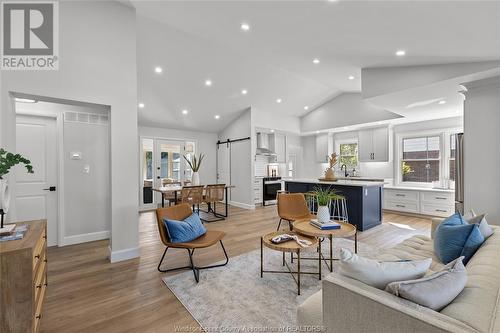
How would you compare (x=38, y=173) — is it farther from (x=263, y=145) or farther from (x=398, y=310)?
(x=263, y=145)

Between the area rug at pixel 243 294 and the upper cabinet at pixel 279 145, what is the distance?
5032 mm

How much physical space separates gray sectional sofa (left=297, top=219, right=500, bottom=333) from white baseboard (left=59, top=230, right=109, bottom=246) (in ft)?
12.7

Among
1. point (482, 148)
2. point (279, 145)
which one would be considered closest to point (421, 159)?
point (482, 148)

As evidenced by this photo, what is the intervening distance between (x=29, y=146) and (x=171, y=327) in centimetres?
350

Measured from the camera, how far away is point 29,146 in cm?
346

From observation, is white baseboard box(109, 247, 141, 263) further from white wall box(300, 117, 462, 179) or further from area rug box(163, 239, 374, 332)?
white wall box(300, 117, 462, 179)

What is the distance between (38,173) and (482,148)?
6.59 m

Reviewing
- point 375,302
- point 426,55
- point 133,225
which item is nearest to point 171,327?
point 375,302

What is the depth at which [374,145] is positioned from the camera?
21.9ft

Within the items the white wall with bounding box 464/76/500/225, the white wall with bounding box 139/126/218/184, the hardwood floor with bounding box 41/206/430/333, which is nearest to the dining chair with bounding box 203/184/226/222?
the hardwood floor with bounding box 41/206/430/333

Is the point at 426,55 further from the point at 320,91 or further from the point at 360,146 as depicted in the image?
the point at 360,146

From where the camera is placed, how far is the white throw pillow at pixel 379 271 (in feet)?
3.77

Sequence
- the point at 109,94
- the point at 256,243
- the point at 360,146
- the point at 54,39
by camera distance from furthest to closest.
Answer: the point at 360,146 → the point at 256,243 → the point at 109,94 → the point at 54,39

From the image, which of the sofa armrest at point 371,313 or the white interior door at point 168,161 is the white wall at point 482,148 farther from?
the white interior door at point 168,161
